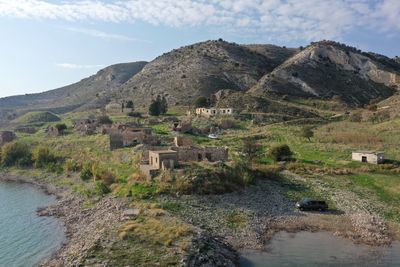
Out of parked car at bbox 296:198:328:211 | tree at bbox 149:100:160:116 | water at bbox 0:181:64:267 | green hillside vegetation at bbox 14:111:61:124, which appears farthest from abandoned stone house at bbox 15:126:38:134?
parked car at bbox 296:198:328:211

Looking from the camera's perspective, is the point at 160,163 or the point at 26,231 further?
the point at 160,163

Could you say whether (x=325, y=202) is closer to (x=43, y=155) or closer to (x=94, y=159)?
(x=94, y=159)

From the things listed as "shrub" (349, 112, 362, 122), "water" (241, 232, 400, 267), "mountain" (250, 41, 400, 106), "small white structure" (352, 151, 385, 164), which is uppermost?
"mountain" (250, 41, 400, 106)

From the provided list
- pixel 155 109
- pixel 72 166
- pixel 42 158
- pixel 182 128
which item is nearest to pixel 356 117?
pixel 182 128

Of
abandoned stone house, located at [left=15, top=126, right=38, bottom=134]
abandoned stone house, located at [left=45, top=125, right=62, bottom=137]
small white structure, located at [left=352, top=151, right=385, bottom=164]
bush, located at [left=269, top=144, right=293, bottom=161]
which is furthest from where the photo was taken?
abandoned stone house, located at [left=15, top=126, right=38, bottom=134]

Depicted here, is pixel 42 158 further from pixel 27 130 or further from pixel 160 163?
pixel 27 130

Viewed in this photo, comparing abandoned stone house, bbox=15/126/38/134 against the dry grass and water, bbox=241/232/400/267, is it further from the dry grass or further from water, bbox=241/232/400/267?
water, bbox=241/232/400/267

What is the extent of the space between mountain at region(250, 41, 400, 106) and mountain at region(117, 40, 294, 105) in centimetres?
1068

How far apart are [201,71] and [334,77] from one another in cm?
4289

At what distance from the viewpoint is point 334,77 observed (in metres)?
141

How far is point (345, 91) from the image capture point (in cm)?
13238

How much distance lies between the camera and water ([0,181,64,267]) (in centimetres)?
3129

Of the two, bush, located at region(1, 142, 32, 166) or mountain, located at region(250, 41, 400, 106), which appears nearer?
bush, located at region(1, 142, 32, 166)

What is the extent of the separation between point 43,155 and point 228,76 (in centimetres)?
8365
